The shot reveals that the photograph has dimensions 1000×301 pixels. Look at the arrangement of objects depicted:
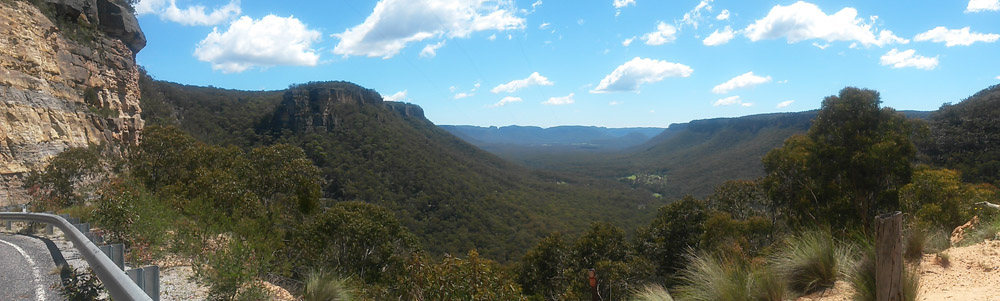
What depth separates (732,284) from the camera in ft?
15.0

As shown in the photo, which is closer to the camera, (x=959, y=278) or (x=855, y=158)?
(x=959, y=278)

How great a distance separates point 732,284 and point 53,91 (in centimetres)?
2038

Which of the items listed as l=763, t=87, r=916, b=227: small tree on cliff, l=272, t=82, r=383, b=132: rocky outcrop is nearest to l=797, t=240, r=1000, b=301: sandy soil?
l=763, t=87, r=916, b=227: small tree on cliff

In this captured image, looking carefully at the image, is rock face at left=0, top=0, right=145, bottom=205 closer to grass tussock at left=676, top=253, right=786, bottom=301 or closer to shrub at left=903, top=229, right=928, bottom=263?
grass tussock at left=676, top=253, right=786, bottom=301

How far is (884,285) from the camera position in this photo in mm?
3658

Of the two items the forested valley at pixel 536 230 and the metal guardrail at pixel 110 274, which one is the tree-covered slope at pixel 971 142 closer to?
the forested valley at pixel 536 230

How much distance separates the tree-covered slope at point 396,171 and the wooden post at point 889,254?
120 feet

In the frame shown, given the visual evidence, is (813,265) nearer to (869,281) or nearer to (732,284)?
(869,281)

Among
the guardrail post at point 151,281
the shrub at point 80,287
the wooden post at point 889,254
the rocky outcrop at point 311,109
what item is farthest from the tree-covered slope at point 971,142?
the rocky outcrop at point 311,109

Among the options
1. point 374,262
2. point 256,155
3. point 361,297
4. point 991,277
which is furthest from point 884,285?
point 256,155

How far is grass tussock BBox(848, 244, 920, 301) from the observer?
3992 mm

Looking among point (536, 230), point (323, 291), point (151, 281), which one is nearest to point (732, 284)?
point (323, 291)

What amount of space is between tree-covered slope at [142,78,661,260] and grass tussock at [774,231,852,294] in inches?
1386

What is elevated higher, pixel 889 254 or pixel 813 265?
pixel 889 254
